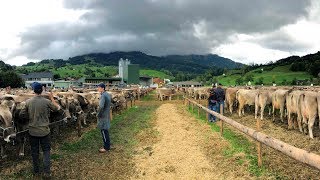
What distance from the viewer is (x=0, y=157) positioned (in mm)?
10953

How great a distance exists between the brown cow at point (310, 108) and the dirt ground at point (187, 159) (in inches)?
139

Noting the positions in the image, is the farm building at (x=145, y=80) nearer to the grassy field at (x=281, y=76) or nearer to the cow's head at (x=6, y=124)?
the grassy field at (x=281, y=76)

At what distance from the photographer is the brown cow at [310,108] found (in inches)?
567

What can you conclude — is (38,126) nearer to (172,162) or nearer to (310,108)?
(172,162)

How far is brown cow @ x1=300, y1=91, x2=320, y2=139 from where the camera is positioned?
14406 mm

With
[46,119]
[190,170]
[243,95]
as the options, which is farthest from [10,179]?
[243,95]

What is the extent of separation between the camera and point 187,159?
37.0 feet

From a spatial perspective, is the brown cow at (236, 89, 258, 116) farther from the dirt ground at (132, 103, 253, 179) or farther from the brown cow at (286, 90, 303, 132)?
the dirt ground at (132, 103, 253, 179)

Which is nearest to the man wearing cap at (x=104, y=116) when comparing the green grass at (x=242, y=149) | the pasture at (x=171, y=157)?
the pasture at (x=171, y=157)

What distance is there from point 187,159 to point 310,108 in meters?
6.16

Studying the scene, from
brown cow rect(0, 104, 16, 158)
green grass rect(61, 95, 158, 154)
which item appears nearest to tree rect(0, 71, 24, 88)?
green grass rect(61, 95, 158, 154)

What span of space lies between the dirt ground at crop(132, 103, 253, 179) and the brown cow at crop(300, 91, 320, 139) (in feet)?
11.5

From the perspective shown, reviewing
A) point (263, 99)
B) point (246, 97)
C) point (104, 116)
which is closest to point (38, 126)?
point (104, 116)

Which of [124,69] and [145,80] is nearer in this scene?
[124,69]
